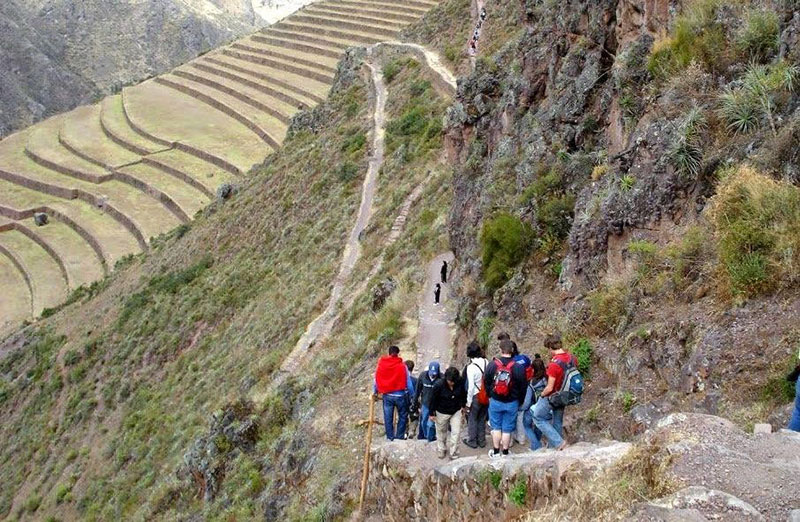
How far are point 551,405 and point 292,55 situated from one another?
149 ft

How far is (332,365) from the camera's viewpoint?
14422 mm

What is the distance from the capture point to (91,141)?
49500 millimetres

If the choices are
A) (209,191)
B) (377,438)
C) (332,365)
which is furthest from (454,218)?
(209,191)

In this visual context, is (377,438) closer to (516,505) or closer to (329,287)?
(516,505)

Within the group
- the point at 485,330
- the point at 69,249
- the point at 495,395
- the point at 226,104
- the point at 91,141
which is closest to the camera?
the point at 495,395

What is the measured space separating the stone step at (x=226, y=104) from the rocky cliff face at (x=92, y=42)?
3498 centimetres

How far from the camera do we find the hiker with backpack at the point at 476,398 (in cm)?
797

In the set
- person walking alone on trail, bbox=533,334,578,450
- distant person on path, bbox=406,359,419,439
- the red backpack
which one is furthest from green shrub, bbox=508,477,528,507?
distant person on path, bbox=406,359,419,439

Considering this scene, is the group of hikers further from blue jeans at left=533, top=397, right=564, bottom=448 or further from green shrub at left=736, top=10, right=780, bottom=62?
green shrub at left=736, top=10, right=780, bottom=62

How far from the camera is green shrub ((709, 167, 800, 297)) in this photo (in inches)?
275

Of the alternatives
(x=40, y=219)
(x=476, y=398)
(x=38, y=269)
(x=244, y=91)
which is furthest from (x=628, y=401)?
(x=244, y=91)

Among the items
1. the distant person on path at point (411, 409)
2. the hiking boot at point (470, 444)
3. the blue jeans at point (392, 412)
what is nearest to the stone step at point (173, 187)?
the distant person on path at point (411, 409)

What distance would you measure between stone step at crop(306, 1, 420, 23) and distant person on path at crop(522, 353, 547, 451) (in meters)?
39.9

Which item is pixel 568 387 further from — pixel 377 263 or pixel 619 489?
pixel 377 263
